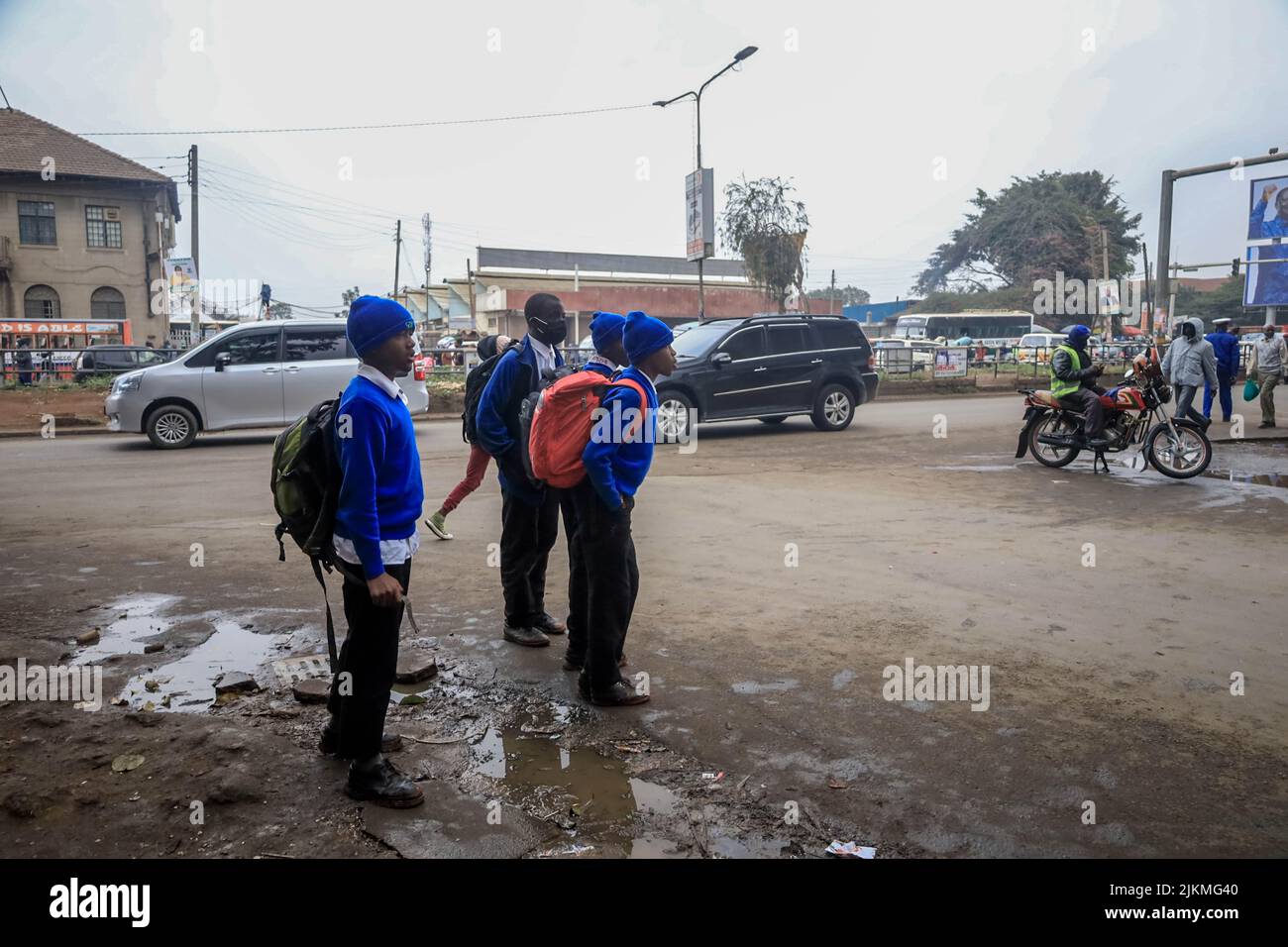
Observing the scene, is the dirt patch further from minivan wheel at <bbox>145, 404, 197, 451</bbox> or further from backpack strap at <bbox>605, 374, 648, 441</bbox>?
backpack strap at <bbox>605, 374, 648, 441</bbox>

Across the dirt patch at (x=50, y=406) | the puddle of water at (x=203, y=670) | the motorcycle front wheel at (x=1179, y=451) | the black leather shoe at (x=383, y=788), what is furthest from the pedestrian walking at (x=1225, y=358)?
the dirt patch at (x=50, y=406)

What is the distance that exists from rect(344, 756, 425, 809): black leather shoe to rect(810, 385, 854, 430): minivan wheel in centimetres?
1271

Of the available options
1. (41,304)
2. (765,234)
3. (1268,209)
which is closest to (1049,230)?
(1268,209)

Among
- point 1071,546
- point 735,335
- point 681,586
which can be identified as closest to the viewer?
point 681,586

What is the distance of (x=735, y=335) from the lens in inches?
579

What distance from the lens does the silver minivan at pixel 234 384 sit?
13664 millimetres

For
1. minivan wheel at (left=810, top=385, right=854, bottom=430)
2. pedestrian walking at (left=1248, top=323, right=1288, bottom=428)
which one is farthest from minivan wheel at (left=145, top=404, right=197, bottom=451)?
pedestrian walking at (left=1248, top=323, right=1288, bottom=428)

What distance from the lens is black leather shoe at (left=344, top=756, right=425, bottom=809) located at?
325cm

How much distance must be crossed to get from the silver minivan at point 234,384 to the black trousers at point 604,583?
10.5 m

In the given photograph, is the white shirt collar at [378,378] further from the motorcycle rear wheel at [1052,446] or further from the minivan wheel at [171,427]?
the minivan wheel at [171,427]
